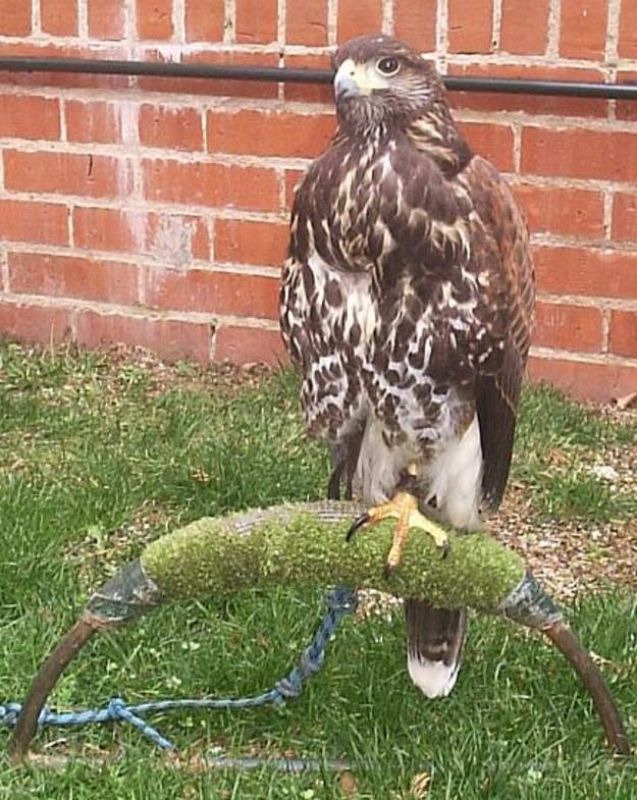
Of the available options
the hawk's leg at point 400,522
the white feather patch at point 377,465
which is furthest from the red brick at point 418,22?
the hawk's leg at point 400,522

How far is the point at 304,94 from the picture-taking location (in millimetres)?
4512

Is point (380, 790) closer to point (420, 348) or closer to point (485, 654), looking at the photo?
point (485, 654)

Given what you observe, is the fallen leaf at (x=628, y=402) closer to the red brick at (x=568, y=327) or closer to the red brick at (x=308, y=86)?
the red brick at (x=568, y=327)

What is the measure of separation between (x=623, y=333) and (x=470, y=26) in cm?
101

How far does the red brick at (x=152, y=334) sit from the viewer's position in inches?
193

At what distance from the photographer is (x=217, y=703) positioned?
2.91 m

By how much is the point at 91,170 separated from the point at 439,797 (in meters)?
2.80

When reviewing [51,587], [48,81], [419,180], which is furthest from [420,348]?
[48,81]

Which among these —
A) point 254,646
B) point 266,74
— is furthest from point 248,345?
point 254,646

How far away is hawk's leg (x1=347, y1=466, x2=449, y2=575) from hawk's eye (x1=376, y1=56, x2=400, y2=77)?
28.9 inches

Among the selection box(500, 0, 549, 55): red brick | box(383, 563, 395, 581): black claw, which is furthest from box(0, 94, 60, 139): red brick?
box(383, 563, 395, 581): black claw

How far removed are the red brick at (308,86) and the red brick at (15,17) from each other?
893 mm

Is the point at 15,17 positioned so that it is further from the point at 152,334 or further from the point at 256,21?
the point at 152,334

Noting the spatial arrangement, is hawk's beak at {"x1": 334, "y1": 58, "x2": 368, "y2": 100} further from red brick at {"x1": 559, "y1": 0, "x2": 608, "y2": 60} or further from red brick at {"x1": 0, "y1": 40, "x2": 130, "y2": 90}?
red brick at {"x1": 0, "y1": 40, "x2": 130, "y2": 90}
